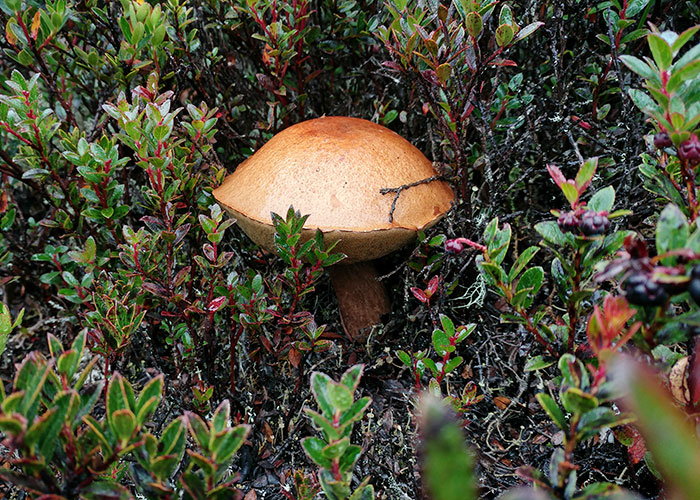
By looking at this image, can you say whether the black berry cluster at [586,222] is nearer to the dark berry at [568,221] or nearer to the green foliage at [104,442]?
the dark berry at [568,221]

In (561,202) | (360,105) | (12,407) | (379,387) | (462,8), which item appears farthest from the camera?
(360,105)

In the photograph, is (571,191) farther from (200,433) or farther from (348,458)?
(200,433)

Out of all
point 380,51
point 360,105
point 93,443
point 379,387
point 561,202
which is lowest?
point 379,387

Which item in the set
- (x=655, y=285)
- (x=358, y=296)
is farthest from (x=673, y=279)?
(x=358, y=296)

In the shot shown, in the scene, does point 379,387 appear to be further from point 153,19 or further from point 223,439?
point 153,19

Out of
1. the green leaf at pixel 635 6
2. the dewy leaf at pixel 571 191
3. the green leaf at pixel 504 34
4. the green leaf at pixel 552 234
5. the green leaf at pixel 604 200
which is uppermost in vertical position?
the green leaf at pixel 635 6

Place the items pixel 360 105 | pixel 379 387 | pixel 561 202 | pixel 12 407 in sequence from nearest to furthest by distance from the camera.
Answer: pixel 12 407 → pixel 379 387 → pixel 561 202 → pixel 360 105

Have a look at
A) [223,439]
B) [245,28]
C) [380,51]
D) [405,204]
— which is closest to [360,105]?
[380,51]

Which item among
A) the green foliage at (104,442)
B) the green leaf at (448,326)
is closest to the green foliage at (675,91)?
the green leaf at (448,326)
